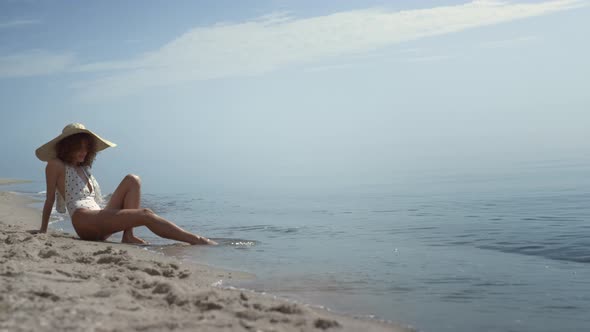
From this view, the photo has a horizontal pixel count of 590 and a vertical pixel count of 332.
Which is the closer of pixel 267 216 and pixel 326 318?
pixel 326 318

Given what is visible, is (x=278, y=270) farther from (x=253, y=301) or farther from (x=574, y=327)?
(x=574, y=327)

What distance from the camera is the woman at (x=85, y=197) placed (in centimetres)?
692

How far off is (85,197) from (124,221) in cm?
61

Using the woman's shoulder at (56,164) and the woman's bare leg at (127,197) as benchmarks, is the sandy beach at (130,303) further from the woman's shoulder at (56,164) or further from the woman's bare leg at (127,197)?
the woman's bare leg at (127,197)

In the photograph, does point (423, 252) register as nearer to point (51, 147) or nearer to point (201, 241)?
point (201, 241)

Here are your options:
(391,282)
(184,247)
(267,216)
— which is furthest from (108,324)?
(267,216)

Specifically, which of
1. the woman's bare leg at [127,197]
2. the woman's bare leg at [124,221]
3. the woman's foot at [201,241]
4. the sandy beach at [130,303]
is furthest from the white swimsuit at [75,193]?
the sandy beach at [130,303]

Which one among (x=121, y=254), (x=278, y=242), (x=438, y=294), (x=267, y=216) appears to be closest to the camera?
(x=438, y=294)

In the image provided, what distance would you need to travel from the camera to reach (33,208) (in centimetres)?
1241

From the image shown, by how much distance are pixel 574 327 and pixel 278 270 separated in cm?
267

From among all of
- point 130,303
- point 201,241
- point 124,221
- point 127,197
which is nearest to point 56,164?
point 127,197

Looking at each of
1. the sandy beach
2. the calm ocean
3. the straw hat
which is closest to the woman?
the straw hat

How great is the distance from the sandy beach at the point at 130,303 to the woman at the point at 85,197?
1862 millimetres

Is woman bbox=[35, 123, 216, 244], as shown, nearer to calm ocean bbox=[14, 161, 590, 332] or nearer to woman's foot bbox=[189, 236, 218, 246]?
woman's foot bbox=[189, 236, 218, 246]
